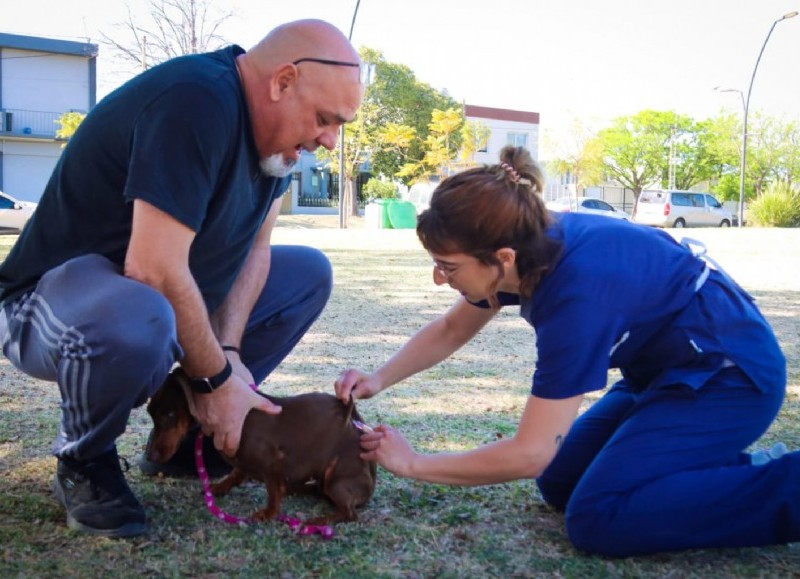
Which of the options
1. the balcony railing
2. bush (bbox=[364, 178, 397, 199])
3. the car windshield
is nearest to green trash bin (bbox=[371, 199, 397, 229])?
bush (bbox=[364, 178, 397, 199])

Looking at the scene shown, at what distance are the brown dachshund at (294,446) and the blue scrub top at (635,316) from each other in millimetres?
684

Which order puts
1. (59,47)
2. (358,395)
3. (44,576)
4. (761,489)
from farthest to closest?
1. (59,47)
2. (358,395)
3. (761,489)
4. (44,576)

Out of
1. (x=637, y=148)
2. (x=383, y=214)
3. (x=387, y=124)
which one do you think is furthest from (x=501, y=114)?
(x=383, y=214)

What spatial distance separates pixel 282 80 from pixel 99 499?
4.43 ft

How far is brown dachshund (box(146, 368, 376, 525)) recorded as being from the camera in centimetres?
266

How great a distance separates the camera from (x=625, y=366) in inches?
108

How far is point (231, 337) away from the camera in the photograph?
3.00 meters

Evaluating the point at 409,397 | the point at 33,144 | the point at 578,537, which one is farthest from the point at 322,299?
the point at 33,144

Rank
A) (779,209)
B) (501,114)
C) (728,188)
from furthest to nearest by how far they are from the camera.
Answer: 1. (501,114)
2. (728,188)
3. (779,209)

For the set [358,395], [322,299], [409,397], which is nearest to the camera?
[358,395]

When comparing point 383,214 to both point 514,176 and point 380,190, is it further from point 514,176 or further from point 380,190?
point 514,176

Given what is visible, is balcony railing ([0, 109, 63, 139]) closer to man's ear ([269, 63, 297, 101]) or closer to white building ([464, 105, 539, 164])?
white building ([464, 105, 539, 164])

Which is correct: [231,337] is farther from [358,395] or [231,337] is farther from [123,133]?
[123,133]

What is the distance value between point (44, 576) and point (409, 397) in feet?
7.88
